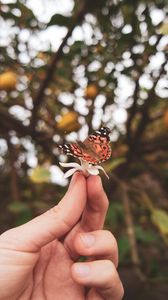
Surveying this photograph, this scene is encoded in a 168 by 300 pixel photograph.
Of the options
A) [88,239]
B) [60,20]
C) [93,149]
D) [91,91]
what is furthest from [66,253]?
[91,91]

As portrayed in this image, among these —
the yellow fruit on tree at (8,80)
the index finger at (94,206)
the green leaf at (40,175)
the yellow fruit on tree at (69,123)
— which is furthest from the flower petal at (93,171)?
the yellow fruit on tree at (8,80)

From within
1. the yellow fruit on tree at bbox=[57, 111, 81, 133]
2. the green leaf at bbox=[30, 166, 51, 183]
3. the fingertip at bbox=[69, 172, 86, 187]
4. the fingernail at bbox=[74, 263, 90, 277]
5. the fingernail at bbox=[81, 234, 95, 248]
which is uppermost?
the yellow fruit on tree at bbox=[57, 111, 81, 133]

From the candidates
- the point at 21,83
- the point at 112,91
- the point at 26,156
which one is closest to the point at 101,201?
the point at 112,91

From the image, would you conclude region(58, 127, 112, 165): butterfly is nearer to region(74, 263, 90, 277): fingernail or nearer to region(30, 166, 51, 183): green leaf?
region(74, 263, 90, 277): fingernail

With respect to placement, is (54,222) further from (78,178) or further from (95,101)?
(95,101)

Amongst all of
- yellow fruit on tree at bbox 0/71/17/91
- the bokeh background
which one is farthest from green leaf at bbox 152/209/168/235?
yellow fruit on tree at bbox 0/71/17/91

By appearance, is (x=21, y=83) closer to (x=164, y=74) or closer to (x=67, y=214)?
(x=164, y=74)
